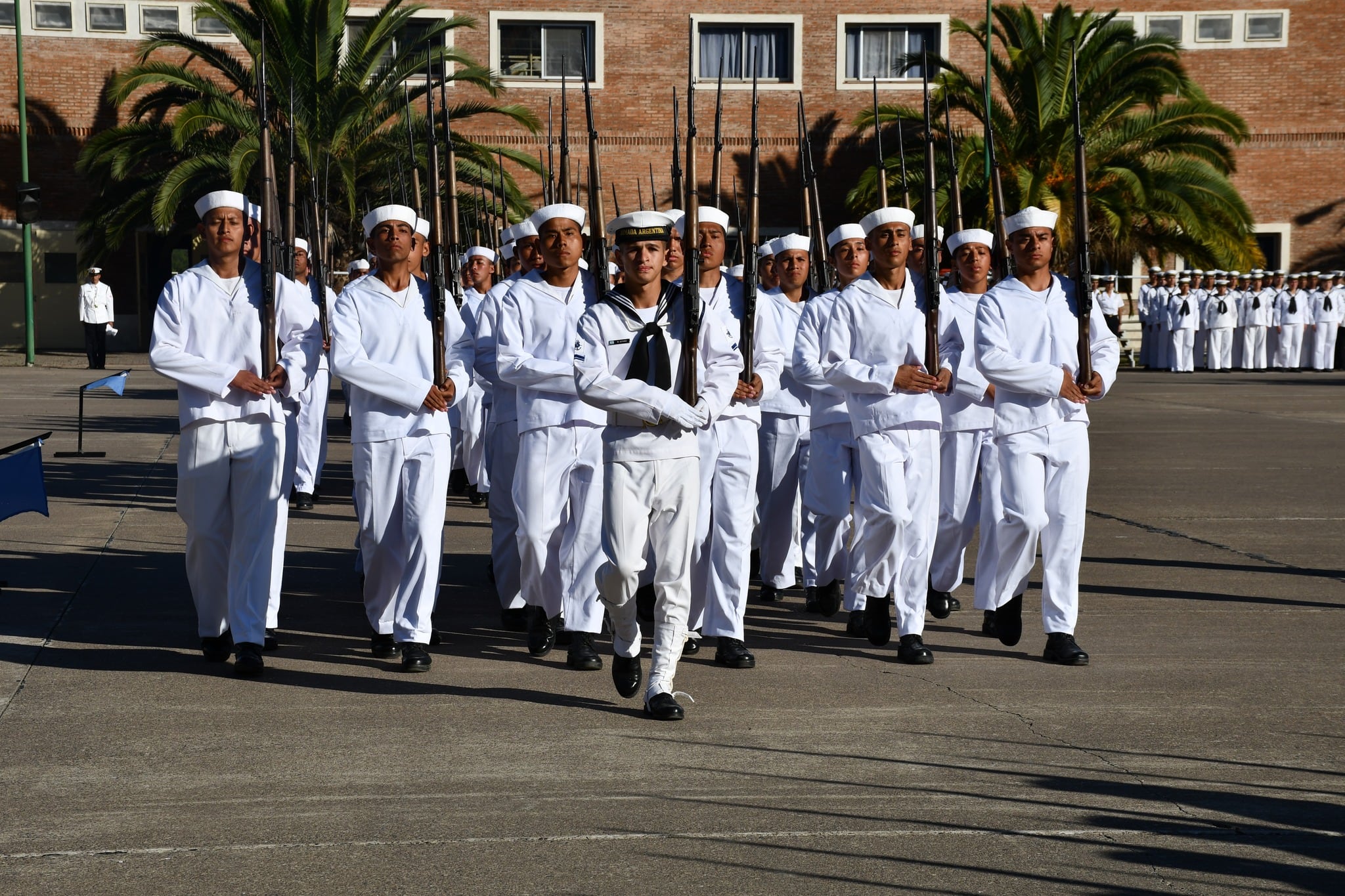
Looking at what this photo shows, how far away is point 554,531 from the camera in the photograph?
8562 mm

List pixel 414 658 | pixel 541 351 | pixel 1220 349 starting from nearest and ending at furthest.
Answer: pixel 414 658, pixel 541 351, pixel 1220 349

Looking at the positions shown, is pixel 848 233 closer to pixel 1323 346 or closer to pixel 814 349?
pixel 814 349

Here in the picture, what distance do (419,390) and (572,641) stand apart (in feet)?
4.42

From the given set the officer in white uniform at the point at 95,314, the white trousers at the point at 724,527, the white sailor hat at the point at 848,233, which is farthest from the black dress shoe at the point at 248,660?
the officer in white uniform at the point at 95,314

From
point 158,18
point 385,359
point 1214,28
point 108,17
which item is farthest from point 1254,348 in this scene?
point 385,359

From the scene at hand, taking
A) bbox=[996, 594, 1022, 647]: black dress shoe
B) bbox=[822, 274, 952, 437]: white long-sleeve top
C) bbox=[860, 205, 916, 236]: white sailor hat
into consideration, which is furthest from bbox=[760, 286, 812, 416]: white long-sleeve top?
bbox=[996, 594, 1022, 647]: black dress shoe

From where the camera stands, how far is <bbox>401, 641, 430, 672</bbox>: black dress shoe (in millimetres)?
7871

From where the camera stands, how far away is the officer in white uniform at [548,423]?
27.5 feet

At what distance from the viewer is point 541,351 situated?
8.70 m

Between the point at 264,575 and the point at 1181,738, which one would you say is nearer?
the point at 1181,738

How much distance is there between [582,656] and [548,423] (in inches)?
46.4

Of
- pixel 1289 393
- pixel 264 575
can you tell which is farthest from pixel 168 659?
pixel 1289 393

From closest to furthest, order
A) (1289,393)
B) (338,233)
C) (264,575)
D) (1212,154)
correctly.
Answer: (264,575) < (1289,393) < (338,233) < (1212,154)

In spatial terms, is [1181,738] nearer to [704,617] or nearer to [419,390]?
[704,617]
